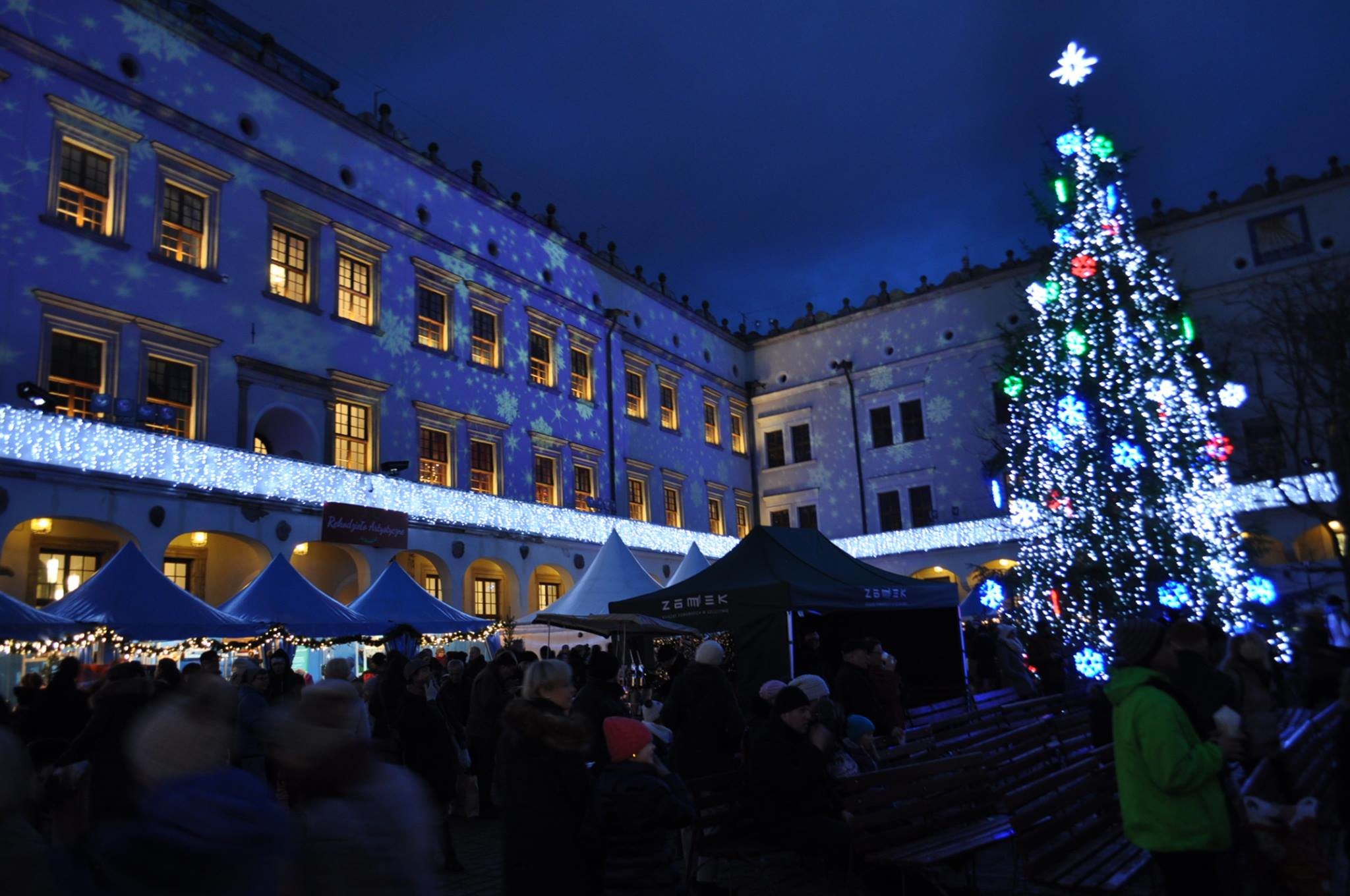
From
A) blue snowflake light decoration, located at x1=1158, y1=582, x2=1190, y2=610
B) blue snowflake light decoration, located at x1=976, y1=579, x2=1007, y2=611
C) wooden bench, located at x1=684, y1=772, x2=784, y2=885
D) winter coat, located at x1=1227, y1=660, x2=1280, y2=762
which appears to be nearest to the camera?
wooden bench, located at x1=684, y1=772, x2=784, y2=885

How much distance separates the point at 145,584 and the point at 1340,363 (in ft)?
70.6

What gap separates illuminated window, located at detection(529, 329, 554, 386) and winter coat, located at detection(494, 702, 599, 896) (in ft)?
75.3

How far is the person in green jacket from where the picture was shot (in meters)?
3.99

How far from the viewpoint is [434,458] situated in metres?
23.2

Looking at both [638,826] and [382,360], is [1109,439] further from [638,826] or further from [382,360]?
[638,826]

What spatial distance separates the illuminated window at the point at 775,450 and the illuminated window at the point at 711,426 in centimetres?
238

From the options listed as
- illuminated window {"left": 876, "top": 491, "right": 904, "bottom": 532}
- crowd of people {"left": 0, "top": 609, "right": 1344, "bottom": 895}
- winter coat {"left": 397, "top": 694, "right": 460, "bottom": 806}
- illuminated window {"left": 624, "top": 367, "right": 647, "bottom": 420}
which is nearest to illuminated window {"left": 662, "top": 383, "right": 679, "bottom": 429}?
illuminated window {"left": 624, "top": 367, "right": 647, "bottom": 420}

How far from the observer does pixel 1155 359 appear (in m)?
19.4

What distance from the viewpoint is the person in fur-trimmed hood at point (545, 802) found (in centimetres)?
405

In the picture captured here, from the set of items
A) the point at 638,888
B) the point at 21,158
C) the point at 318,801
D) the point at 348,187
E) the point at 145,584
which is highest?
the point at 348,187

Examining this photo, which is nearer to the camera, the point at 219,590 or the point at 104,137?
the point at 104,137

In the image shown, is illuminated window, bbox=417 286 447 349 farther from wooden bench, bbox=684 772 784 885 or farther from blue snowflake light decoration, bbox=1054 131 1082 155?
wooden bench, bbox=684 772 784 885

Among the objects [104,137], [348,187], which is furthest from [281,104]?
[104,137]

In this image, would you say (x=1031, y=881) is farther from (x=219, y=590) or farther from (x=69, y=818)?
(x=219, y=590)
